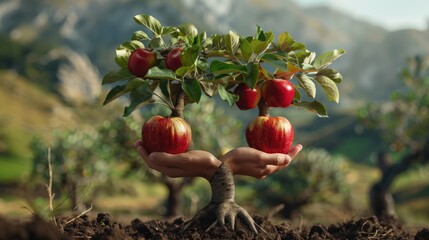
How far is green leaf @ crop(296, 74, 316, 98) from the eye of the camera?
540cm

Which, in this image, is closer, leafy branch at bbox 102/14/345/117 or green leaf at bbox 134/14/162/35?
leafy branch at bbox 102/14/345/117

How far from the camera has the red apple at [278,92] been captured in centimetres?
538

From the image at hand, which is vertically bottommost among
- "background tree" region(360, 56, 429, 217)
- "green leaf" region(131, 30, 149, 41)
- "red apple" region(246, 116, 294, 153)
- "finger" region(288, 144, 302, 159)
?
"background tree" region(360, 56, 429, 217)

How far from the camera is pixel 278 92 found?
539cm

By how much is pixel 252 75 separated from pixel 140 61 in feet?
3.82

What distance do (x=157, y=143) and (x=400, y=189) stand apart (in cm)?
5158

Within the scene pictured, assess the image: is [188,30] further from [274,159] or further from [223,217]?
[223,217]

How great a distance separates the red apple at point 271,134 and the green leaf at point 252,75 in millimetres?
571

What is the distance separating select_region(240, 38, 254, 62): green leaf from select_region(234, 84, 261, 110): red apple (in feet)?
1.48

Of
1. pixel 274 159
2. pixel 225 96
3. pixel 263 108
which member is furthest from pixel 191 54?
pixel 274 159

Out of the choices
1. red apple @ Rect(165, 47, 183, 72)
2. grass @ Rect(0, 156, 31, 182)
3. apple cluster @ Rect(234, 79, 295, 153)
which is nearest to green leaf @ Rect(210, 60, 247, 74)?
red apple @ Rect(165, 47, 183, 72)

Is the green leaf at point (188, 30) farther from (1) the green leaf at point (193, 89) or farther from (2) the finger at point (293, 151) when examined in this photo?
(2) the finger at point (293, 151)

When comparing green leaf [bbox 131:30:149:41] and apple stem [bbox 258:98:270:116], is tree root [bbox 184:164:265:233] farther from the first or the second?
green leaf [bbox 131:30:149:41]

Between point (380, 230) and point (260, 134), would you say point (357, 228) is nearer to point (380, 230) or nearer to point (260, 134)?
point (380, 230)
